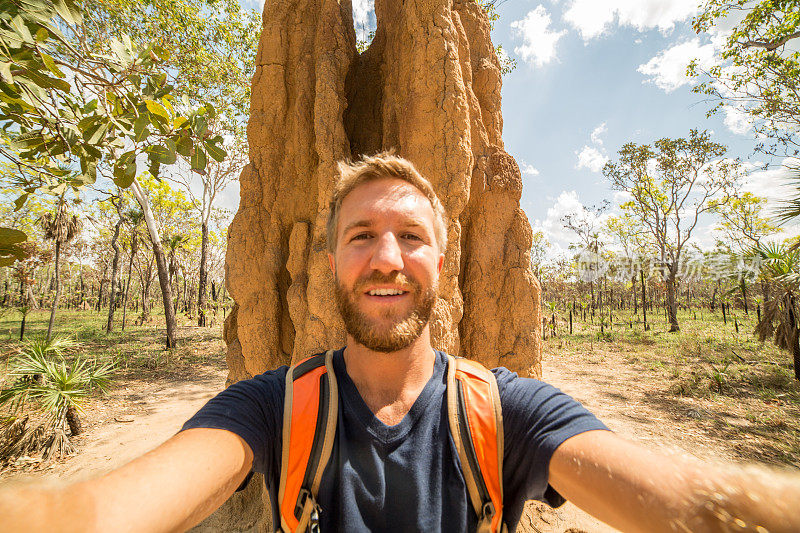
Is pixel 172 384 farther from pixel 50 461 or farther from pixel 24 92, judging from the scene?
pixel 24 92

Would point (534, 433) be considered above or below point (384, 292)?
below

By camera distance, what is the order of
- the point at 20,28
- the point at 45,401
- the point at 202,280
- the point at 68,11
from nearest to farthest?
the point at 20,28 < the point at 68,11 < the point at 45,401 < the point at 202,280

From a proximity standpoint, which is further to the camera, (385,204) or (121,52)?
(121,52)

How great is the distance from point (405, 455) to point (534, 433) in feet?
1.66

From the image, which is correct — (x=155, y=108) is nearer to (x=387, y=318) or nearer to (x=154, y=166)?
(x=154, y=166)

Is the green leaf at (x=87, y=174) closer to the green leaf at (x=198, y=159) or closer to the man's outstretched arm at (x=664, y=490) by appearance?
the green leaf at (x=198, y=159)

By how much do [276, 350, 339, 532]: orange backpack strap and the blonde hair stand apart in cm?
81

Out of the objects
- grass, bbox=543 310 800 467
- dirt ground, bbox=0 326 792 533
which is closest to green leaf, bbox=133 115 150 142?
dirt ground, bbox=0 326 792 533

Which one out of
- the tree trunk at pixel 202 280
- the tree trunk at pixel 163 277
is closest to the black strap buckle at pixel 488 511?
the tree trunk at pixel 163 277

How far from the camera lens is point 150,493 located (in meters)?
0.93

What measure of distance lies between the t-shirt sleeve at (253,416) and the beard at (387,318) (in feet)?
1.34

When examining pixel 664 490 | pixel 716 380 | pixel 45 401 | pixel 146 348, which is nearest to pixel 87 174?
pixel 664 490

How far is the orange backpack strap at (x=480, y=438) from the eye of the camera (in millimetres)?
1254

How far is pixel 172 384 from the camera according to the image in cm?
937
